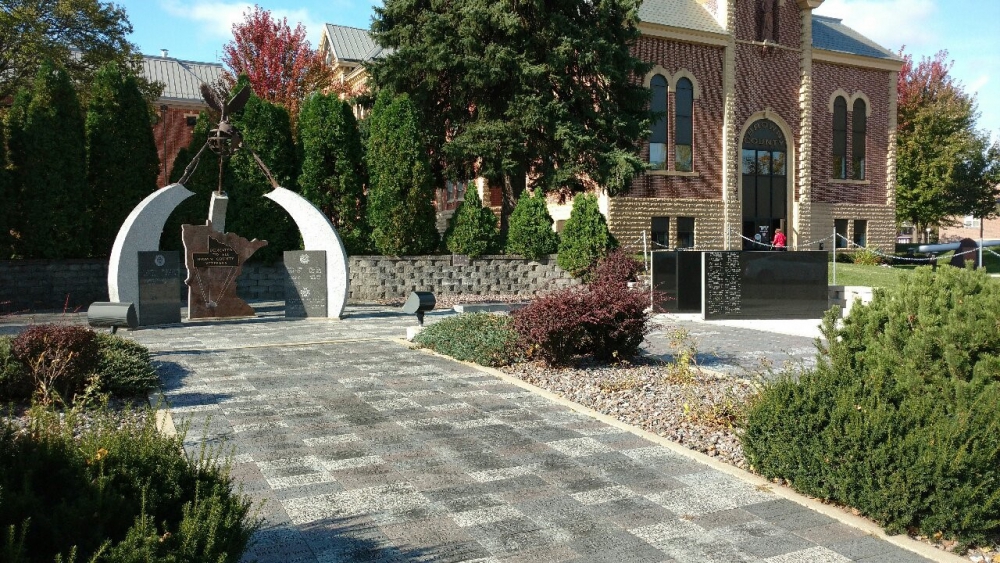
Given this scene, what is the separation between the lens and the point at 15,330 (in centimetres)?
1500

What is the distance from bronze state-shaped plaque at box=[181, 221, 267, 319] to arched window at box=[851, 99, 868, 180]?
29.3 m

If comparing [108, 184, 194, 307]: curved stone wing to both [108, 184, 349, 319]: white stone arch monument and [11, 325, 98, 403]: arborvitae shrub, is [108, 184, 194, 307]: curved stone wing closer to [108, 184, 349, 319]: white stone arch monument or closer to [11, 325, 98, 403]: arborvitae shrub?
[108, 184, 349, 319]: white stone arch monument

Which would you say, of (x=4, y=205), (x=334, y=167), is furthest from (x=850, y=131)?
(x=4, y=205)

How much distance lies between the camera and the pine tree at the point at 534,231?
74.9 ft

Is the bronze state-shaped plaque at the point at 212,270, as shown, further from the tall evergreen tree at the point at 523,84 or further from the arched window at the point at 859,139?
the arched window at the point at 859,139

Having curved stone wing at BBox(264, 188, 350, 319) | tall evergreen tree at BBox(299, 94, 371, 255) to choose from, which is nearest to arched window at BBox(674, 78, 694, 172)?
tall evergreen tree at BBox(299, 94, 371, 255)

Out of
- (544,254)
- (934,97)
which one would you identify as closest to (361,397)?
(544,254)

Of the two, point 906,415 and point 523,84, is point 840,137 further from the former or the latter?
point 906,415

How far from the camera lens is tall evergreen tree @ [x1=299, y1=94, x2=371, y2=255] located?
22922 mm

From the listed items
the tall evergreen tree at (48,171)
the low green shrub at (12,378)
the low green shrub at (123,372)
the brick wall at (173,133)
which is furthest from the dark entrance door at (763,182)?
the brick wall at (173,133)

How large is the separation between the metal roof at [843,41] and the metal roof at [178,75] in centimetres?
3666

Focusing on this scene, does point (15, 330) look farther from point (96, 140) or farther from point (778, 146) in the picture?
point (778, 146)

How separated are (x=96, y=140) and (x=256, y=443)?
1880 cm

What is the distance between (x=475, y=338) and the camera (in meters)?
10.9
